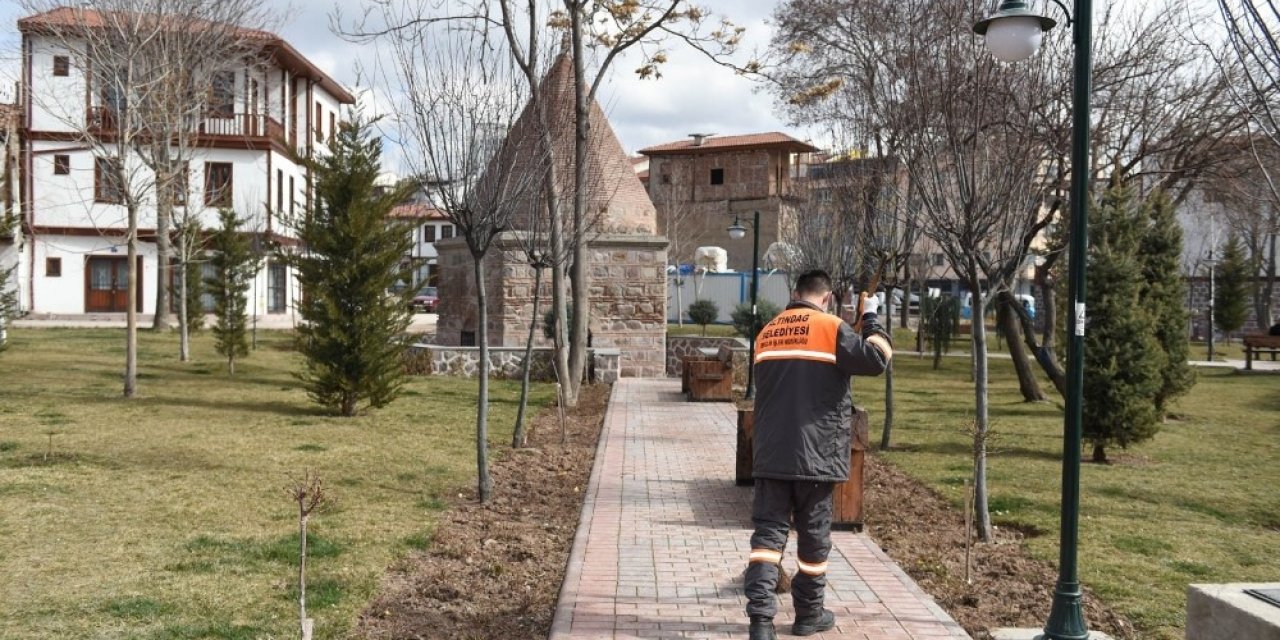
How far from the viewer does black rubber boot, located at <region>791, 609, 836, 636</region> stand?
5.12m

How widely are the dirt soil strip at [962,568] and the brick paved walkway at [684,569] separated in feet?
0.70

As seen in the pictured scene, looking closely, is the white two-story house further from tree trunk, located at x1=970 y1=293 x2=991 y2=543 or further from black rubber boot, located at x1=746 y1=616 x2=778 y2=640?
black rubber boot, located at x1=746 y1=616 x2=778 y2=640

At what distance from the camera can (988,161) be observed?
812cm

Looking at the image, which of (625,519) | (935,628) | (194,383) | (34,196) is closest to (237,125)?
(34,196)

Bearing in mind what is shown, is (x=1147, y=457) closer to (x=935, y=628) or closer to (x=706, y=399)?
(x=706, y=399)

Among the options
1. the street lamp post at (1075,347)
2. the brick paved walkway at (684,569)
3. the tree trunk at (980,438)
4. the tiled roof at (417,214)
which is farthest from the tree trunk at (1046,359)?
the street lamp post at (1075,347)

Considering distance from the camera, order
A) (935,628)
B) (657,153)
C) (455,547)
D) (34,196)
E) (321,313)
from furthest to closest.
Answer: (657,153)
(34,196)
(321,313)
(455,547)
(935,628)

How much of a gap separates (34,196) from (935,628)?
38375 millimetres

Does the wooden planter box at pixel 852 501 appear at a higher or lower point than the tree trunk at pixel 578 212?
lower

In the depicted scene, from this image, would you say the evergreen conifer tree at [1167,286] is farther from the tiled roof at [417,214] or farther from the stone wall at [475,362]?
the stone wall at [475,362]

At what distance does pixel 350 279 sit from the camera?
1346 centimetres

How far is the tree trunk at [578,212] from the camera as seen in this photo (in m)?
15.4

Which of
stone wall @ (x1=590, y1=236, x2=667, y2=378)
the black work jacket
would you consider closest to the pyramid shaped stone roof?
stone wall @ (x1=590, y1=236, x2=667, y2=378)

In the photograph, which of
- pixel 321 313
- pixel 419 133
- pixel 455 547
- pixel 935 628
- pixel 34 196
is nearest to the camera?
pixel 935 628
